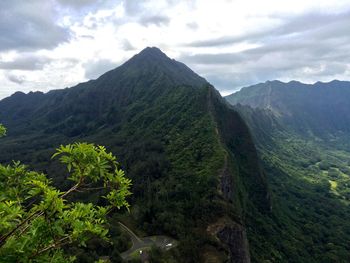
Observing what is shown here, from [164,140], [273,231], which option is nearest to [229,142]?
[164,140]

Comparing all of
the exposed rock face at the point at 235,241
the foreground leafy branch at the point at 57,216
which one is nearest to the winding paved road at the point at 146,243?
the exposed rock face at the point at 235,241

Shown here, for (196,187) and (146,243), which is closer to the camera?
(146,243)

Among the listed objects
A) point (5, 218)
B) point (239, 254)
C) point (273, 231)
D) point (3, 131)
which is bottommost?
point (273, 231)

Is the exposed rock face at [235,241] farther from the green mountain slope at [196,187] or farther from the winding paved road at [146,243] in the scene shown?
the winding paved road at [146,243]

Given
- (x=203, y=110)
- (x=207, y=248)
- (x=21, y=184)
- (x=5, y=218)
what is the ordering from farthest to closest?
(x=203, y=110) → (x=207, y=248) → (x=21, y=184) → (x=5, y=218)

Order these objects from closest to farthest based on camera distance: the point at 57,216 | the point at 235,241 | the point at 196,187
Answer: the point at 57,216 < the point at 235,241 < the point at 196,187

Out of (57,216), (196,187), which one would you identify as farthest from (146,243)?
(57,216)

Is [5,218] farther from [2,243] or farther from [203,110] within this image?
[203,110]

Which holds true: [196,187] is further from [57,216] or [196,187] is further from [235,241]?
[57,216]

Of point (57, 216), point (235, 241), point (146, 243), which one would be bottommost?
point (235, 241)

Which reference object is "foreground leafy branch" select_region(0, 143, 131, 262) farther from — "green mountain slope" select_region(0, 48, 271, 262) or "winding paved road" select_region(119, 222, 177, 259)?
"winding paved road" select_region(119, 222, 177, 259)

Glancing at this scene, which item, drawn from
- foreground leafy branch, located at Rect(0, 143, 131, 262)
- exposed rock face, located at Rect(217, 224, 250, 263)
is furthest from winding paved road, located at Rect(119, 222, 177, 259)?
foreground leafy branch, located at Rect(0, 143, 131, 262)
